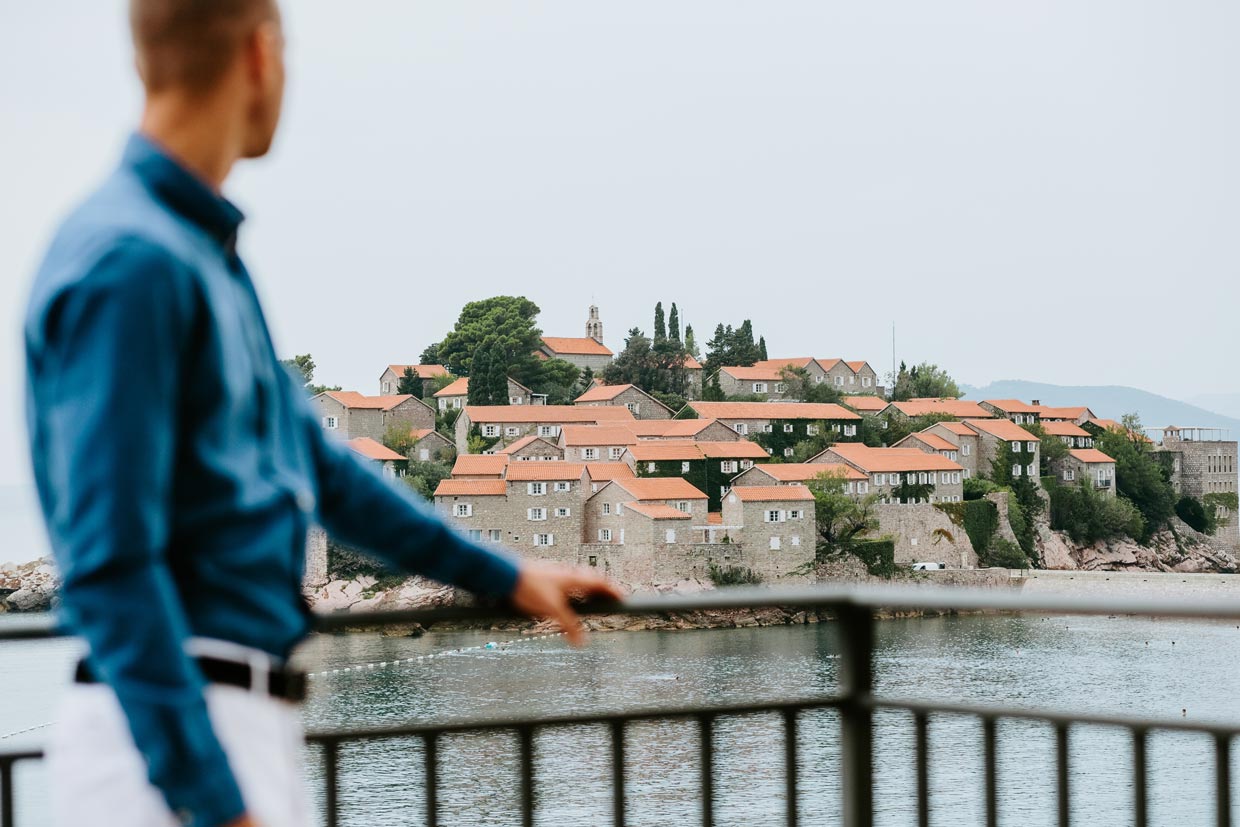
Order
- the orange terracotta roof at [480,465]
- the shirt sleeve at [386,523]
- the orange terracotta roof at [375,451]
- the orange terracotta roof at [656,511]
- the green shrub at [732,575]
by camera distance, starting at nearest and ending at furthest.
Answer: the shirt sleeve at [386,523] < the orange terracotta roof at [656,511] < the green shrub at [732,575] < the orange terracotta roof at [480,465] < the orange terracotta roof at [375,451]

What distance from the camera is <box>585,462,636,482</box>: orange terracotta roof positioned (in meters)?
46.4

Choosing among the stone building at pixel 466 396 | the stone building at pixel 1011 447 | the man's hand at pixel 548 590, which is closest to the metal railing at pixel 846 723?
the man's hand at pixel 548 590

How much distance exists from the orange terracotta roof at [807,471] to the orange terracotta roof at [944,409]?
10.7 metres

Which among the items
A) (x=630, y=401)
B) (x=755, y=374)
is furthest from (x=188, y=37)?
(x=755, y=374)

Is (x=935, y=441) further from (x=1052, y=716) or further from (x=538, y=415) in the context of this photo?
(x=1052, y=716)

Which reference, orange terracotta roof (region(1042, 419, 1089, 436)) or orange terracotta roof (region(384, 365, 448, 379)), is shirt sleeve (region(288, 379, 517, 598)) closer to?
orange terracotta roof (region(1042, 419, 1089, 436))

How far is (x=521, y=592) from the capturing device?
121cm

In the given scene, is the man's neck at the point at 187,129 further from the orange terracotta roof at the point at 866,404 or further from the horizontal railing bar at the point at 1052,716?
the orange terracotta roof at the point at 866,404

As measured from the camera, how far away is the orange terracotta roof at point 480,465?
47.7 metres

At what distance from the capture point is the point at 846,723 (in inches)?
68.8

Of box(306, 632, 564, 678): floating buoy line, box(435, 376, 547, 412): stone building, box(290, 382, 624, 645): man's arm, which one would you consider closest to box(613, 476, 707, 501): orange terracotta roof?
box(306, 632, 564, 678): floating buoy line

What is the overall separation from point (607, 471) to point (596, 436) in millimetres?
3467

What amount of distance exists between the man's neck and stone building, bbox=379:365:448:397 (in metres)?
62.7

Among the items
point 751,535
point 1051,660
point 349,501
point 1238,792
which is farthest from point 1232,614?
point 751,535
